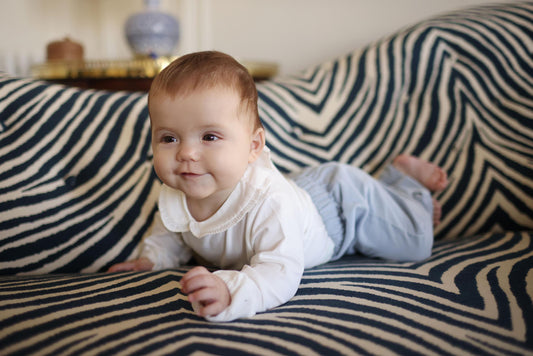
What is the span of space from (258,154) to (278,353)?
0.38 meters

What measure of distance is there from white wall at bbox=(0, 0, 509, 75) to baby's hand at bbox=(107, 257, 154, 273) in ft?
4.01

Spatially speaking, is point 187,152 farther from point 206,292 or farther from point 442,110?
point 442,110

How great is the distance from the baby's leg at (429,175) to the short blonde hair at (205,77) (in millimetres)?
518

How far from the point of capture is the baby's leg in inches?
40.6

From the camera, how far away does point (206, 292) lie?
1.88 ft

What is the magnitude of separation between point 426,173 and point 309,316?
23.6 inches

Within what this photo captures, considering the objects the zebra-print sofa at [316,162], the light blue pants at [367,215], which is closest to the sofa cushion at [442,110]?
the zebra-print sofa at [316,162]

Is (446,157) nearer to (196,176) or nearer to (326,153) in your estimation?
(326,153)

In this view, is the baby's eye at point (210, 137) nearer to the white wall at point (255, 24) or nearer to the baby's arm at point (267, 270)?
the baby's arm at point (267, 270)

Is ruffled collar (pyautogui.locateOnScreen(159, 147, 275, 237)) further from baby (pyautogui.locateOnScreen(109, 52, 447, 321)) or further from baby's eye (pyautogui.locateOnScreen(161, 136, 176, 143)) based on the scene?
baby's eye (pyautogui.locateOnScreen(161, 136, 176, 143))

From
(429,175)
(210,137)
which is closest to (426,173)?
(429,175)

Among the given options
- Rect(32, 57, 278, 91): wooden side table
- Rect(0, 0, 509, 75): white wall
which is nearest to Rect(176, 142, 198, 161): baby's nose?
Rect(32, 57, 278, 91): wooden side table

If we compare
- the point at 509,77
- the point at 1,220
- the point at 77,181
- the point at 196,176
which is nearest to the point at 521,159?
the point at 509,77

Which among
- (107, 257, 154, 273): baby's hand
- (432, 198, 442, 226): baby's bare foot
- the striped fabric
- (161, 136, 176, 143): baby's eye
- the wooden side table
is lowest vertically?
(107, 257, 154, 273): baby's hand
